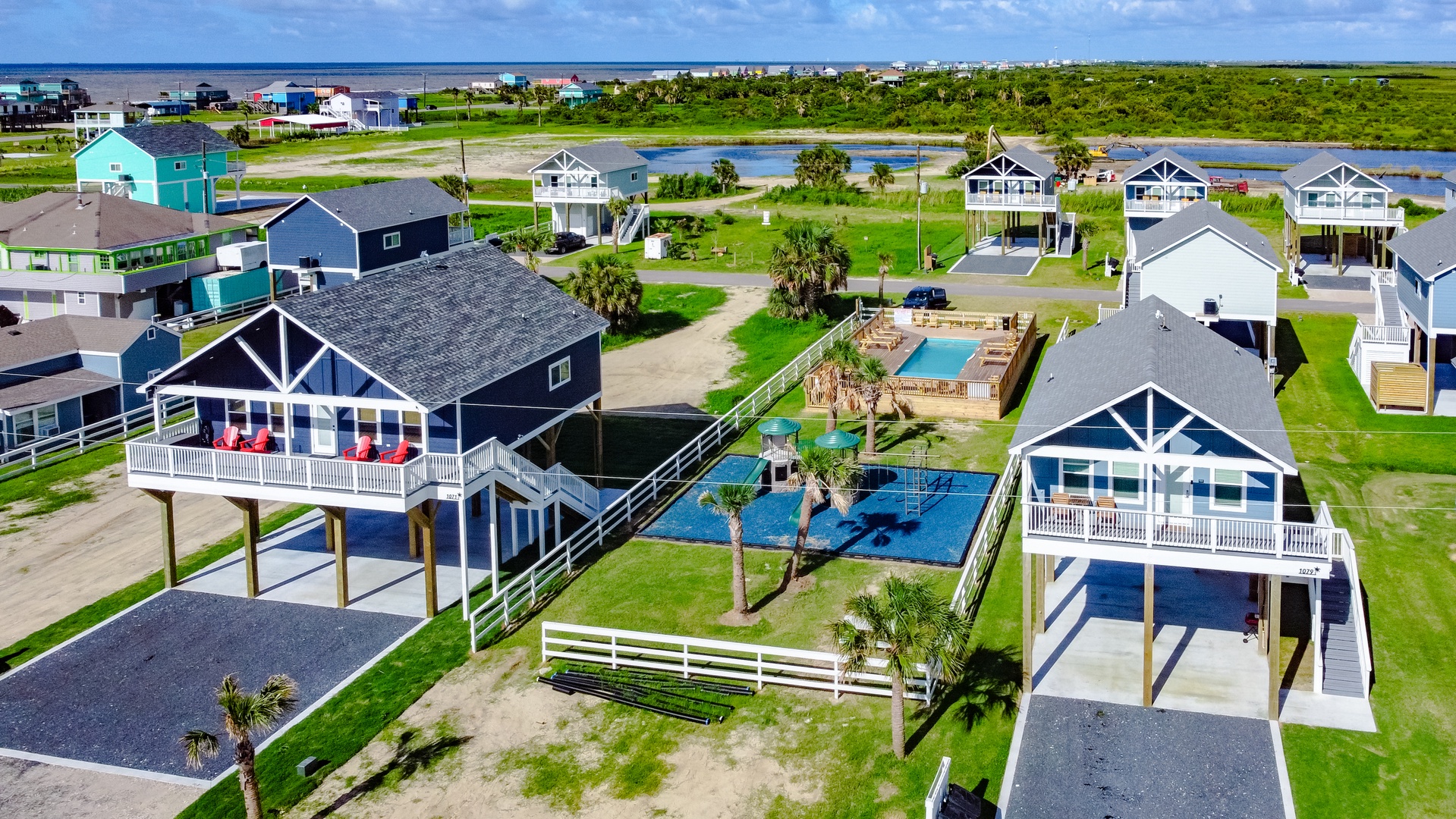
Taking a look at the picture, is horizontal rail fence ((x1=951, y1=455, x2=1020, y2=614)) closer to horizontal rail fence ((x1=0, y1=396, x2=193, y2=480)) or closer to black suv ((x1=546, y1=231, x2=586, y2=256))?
horizontal rail fence ((x1=0, y1=396, x2=193, y2=480))

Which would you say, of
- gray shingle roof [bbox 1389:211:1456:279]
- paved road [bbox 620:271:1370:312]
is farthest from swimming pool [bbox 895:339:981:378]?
gray shingle roof [bbox 1389:211:1456:279]

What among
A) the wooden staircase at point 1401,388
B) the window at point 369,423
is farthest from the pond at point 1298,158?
the window at point 369,423

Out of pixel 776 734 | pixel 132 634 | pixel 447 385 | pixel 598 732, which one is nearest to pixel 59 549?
pixel 132 634

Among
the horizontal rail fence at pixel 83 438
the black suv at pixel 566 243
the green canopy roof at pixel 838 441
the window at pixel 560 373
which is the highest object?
the black suv at pixel 566 243

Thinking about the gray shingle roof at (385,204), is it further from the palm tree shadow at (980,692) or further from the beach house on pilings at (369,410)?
the palm tree shadow at (980,692)

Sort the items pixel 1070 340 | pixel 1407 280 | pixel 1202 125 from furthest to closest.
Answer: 1. pixel 1202 125
2. pixel 1407 280
3. pixel 1070 340

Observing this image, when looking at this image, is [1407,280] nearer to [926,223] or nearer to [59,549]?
[926,223]
